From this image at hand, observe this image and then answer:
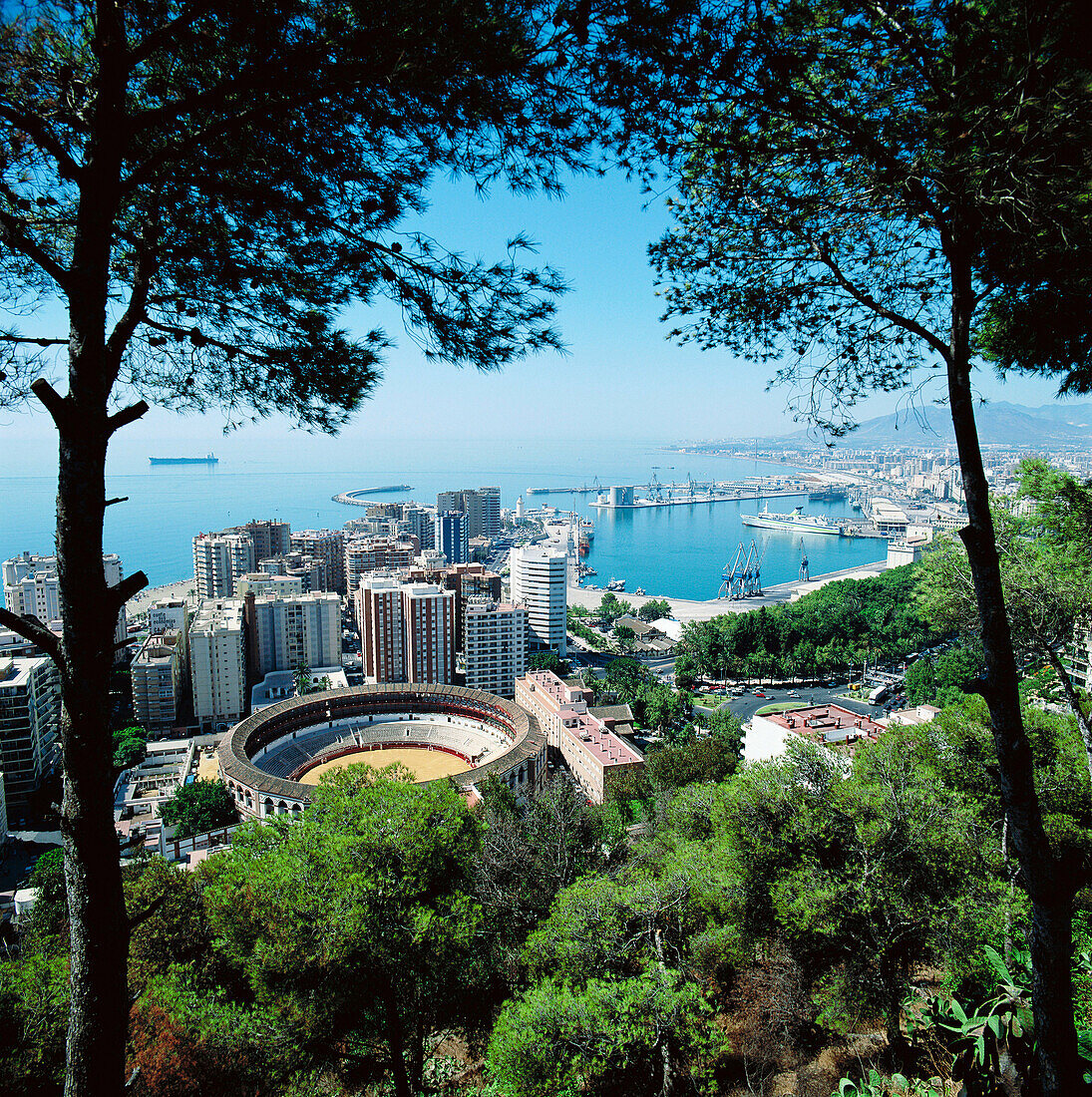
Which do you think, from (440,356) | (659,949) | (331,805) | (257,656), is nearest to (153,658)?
(257,656)

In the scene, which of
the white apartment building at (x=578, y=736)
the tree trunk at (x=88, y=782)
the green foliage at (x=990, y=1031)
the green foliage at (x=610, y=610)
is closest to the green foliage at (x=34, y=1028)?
the tree trunk at (x=88, y=782)

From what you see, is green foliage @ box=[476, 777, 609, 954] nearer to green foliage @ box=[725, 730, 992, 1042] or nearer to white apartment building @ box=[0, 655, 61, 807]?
green foliage @ box=[725, 730, 992, 1042]

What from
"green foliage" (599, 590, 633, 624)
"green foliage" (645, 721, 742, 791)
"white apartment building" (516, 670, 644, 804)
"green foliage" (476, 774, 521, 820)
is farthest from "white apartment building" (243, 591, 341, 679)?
"green foliage" (645, 721, 742, 791)

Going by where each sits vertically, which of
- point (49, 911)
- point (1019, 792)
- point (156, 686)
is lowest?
point (156, 686)

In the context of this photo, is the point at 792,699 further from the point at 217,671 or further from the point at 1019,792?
the point at 1019,792

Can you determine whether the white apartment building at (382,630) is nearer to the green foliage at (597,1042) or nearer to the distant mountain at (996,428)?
the distant mountain at (996,428)

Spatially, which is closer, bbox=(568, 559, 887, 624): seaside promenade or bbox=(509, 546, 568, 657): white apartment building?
bbox=(509, 546, 568, 657): white apartment building

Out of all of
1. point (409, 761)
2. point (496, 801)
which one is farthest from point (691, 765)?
point (409, 761)
